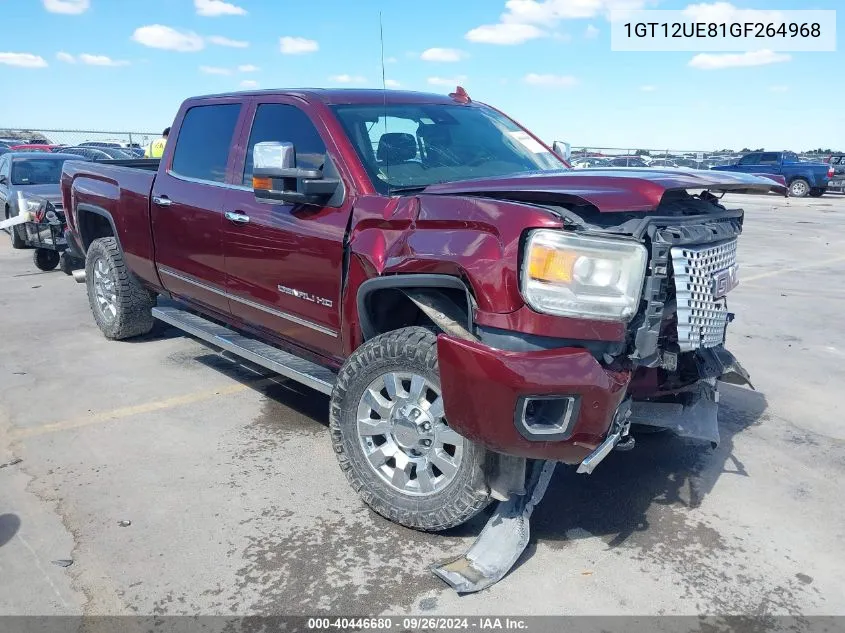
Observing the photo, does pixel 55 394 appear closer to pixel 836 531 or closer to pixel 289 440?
pixel 289 440

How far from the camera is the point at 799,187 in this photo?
2764cm

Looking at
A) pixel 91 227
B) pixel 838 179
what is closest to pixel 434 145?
pixel 91 227

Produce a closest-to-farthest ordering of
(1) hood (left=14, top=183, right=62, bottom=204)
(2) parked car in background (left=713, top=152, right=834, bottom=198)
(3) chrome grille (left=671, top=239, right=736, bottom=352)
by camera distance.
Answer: (3) chrome grille (left=671, top=239, right=736, bottom=352), (1) hood (left=14, top=183, right=62, bottom=204), (2) parked car in background (left=713, top=152, right=834, bottom=198)

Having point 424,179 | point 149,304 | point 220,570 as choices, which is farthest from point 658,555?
point 149,304

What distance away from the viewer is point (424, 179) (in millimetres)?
3646

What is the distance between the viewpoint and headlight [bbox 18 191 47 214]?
906 cm

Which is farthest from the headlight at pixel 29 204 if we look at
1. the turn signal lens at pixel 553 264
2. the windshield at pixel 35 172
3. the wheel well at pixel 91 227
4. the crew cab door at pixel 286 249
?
the turn signal lens at pixel 553 264

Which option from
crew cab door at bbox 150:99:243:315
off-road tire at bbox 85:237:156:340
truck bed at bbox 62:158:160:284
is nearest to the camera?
crew cab door at bbox 150:99:243:315

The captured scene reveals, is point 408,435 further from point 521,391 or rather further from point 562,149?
point 562,149

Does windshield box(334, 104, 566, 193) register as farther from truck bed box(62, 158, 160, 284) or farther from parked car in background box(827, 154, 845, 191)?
parked car in background box(827, 154, 845, 191)

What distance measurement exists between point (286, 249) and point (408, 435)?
1.28 m

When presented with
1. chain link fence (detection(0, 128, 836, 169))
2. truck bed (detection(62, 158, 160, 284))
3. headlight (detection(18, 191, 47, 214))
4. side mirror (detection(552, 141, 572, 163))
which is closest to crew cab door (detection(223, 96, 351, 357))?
truck bed (detection(62, 158, 160, 284))

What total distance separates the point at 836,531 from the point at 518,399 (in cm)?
186

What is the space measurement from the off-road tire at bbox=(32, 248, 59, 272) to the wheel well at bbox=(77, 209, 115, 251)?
11.9 ft
